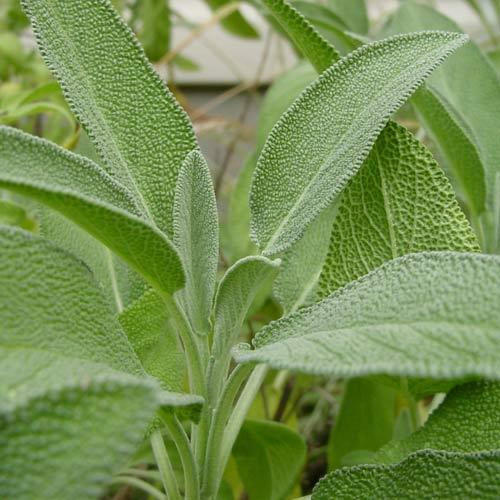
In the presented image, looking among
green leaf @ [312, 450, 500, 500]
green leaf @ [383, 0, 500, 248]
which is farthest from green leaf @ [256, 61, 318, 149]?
green leaf @ [312, 450, 500, 500]

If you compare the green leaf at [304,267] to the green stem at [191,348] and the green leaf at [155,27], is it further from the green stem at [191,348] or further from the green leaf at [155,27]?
the green leaf at [155,27]

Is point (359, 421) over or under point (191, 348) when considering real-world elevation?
under

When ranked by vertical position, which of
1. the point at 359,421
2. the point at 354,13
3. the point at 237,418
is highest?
the point at 354,13

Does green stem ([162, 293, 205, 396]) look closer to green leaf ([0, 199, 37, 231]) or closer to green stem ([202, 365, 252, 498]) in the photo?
green stem ([202, 365, 252, 498])

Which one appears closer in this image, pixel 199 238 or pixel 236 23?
pixel 199 238

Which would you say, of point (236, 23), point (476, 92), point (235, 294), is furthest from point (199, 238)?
point (236, 23)

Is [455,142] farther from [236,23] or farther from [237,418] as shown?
[236,23]

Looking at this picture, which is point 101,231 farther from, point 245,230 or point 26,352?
point 245,230

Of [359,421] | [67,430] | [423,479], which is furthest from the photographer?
[359,421]
